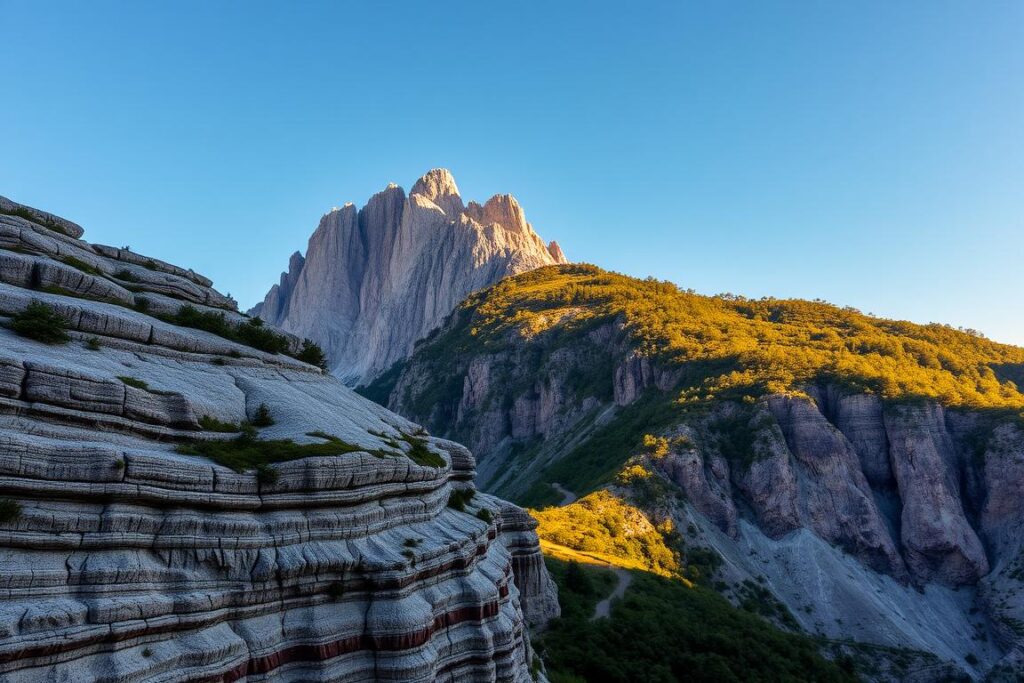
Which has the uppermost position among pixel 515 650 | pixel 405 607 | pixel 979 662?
pixel 405 607

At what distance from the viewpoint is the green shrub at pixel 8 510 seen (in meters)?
9.94

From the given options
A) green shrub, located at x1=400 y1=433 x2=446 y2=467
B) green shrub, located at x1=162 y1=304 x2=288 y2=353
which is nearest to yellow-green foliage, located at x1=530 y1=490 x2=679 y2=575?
green shrub, located at x1=400 y1=433 x2=446 y2=467

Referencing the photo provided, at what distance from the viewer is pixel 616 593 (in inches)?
1823

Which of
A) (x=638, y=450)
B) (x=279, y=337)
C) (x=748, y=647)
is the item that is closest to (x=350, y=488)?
(x=279, y=337)

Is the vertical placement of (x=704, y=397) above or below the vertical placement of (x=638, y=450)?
above

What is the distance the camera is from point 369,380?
649 feet

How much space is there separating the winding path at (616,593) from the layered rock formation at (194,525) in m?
21.8

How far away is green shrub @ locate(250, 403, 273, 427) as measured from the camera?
16.7 meters

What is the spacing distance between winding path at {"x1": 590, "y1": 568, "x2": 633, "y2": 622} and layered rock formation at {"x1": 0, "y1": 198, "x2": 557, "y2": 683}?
21764 mm

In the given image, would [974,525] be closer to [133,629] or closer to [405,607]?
[405,607]

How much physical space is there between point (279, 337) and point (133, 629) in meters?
16.2

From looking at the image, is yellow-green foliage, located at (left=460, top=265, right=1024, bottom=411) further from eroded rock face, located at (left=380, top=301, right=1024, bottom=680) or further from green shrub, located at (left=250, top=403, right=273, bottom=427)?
green shrub, located at (left=250, top=403, right=273, bottom=427)

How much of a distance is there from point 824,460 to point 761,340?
31538 millimetres

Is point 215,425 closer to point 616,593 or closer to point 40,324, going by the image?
point 40,324
